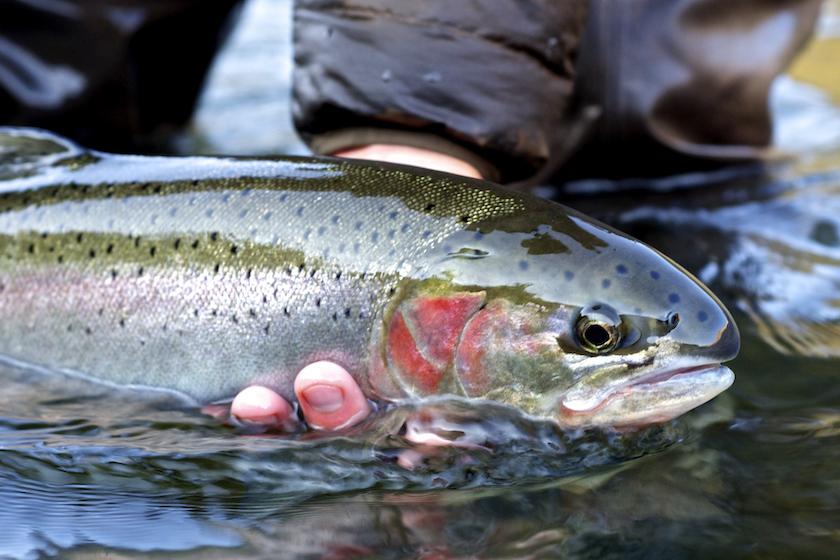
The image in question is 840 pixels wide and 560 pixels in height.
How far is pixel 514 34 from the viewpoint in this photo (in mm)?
2170

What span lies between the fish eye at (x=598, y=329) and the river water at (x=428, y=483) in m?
0.21

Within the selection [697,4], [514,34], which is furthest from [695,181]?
[514,34]

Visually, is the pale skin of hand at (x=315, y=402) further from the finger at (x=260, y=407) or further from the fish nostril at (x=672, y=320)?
the fish nostril at (x=672, y=320)

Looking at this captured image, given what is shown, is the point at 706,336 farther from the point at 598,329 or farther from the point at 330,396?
the point at 330,396

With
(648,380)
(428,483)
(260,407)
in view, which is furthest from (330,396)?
(648,380)

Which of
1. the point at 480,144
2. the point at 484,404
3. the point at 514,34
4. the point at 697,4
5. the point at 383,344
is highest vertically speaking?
the point at 697,4

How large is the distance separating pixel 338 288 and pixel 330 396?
0.24 metres

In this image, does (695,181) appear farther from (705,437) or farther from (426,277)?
(426,277)

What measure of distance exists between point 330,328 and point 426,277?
0.87 feet

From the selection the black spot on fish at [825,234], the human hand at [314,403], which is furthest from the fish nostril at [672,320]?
the black spot on fish at [825,234]

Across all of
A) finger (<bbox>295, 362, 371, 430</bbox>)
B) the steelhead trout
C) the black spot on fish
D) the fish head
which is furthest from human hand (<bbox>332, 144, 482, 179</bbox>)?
the black spot on fish

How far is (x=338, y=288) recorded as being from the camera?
1721 millimetres

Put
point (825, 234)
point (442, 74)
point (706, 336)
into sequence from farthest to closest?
point (825, 234) < point (442, 74) < point (706, 336)

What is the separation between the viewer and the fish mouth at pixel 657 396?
1505 millimetres
